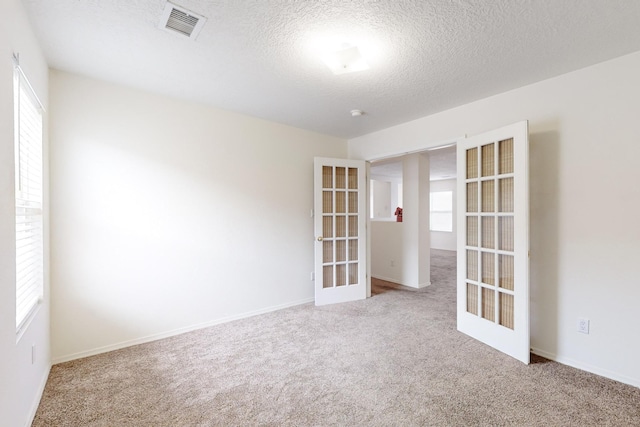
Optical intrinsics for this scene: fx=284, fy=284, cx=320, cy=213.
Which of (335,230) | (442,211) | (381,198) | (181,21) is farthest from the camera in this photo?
(442,211)

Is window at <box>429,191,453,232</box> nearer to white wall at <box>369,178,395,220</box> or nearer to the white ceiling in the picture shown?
white wall at <box>369,178,395,220</box>

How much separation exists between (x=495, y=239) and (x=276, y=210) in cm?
251

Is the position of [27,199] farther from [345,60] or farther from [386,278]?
[386,278]

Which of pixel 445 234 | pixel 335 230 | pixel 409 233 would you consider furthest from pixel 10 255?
pixel 445 234

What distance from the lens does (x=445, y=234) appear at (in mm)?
9406

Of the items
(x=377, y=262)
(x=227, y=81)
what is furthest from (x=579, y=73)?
(x=377, y=262)

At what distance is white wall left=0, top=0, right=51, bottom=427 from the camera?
1.32m

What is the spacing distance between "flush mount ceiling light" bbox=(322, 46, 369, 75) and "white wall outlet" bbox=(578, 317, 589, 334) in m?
2.68

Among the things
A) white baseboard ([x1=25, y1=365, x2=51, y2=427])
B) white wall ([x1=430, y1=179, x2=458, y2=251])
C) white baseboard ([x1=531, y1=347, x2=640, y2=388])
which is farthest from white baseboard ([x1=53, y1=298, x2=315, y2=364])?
white wall ([x1=430, y1=179, x2=458, y2=251])

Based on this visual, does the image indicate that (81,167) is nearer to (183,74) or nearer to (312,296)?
(183,74)

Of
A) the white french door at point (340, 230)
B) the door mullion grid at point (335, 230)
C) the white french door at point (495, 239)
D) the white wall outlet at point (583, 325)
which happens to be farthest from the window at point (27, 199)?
the white wall outlet at point (583, 325)

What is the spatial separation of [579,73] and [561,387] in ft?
8.07

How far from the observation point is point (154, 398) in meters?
1.97

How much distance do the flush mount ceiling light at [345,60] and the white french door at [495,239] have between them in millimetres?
1508
